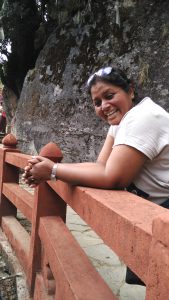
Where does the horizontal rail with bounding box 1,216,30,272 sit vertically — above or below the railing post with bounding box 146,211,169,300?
below

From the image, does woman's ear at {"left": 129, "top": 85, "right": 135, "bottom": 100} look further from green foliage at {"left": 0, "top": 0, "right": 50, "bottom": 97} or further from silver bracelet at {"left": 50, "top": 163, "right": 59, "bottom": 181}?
green foliage at {"left": 0, "top": 0, "right": 50, "bottom": 97}

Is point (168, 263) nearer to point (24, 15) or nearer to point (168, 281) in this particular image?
point (168, 281)

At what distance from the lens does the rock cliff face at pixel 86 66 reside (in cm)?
587

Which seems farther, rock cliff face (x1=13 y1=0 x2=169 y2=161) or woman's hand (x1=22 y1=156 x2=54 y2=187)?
rock cliff face (x1=13 y1=0 x2=169 y2=161)

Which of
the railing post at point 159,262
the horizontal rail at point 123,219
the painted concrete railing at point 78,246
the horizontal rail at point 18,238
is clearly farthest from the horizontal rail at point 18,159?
the railing post at point 159,262

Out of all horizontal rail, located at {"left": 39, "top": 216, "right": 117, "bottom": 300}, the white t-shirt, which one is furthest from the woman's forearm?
horizontal rail, located at {"left": 39, "top": 216, "right": 117, "bottom": 300}

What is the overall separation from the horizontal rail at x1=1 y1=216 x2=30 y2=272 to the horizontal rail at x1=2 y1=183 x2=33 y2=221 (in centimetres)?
22

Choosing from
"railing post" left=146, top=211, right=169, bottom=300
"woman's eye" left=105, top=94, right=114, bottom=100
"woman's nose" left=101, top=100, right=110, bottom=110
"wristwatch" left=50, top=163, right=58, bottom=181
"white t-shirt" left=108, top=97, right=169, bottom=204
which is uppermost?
"woman's eye" left=105, top=94, right=114, bottom=100

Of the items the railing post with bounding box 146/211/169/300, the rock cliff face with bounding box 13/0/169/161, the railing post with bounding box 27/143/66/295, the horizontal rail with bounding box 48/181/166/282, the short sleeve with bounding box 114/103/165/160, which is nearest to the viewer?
the railing post with bounding box 146/211/169/300

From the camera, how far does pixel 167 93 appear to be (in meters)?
5.45

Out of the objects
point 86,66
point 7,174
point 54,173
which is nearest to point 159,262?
point 54,173

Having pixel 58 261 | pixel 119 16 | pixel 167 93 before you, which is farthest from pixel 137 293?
pixel 119 16

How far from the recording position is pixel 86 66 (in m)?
6.95

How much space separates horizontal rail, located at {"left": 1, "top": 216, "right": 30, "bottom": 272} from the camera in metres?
2.64
